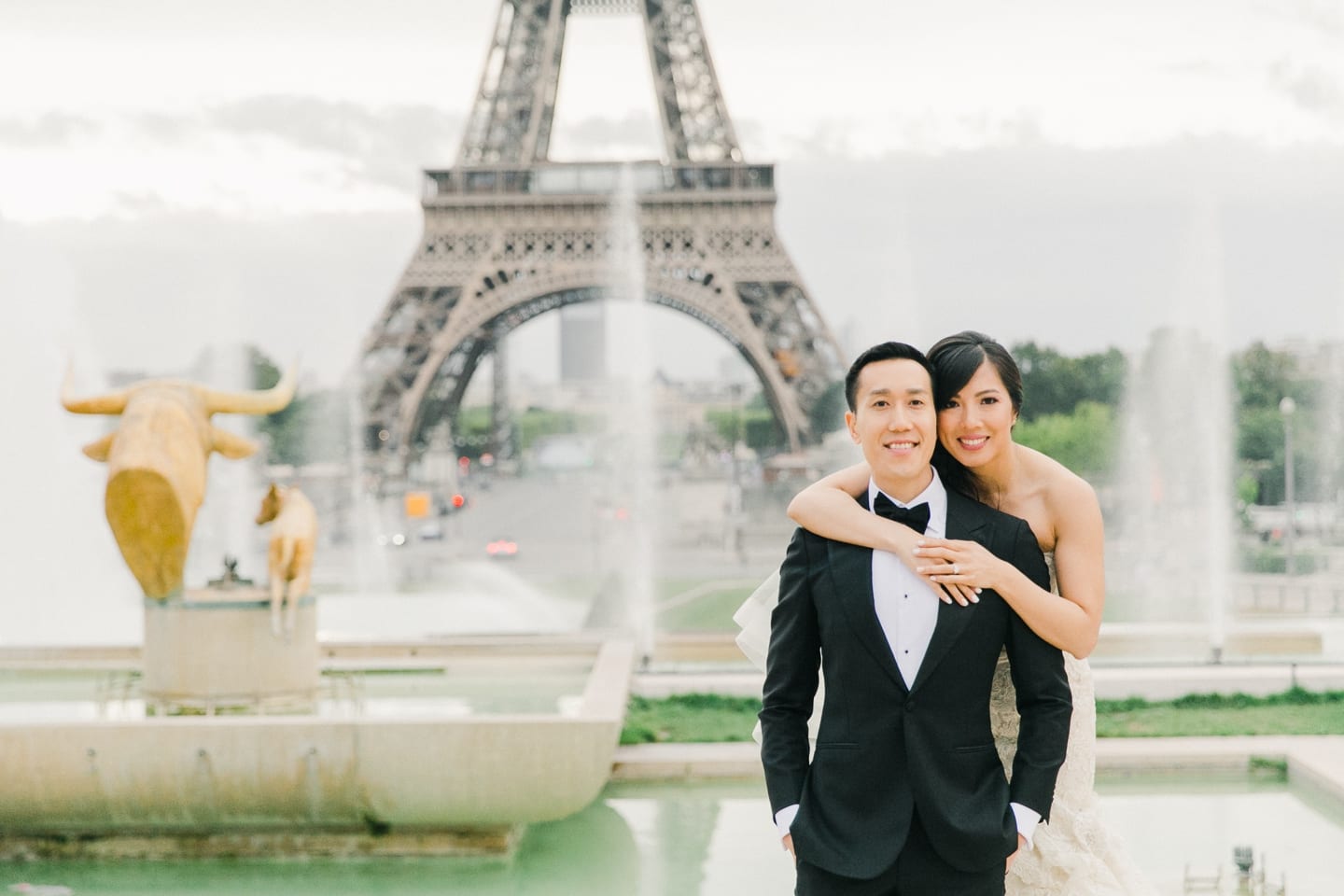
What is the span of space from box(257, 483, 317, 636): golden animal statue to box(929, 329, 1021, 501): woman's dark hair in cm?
574

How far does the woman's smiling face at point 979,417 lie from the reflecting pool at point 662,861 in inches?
148

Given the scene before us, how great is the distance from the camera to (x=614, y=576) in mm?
21406

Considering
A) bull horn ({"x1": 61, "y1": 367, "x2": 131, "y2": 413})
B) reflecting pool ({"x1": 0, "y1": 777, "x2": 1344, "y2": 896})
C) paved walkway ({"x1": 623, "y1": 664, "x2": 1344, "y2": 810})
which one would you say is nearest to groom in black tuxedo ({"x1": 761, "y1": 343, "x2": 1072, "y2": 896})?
reflecting pool ({"x1": 0, "y1": 777, "x2": 1344, "y2": 896})

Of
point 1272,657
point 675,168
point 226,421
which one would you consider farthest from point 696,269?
point 1272,657

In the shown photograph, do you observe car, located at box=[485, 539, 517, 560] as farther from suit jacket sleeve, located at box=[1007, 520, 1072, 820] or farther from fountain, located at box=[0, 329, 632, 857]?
suit jacket sleeve, located at box=[1007, 520, 1072, 820]

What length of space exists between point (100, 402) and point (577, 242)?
82.0 feet

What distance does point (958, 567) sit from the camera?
7.66 ft

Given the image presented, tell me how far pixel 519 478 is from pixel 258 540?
1231 inches

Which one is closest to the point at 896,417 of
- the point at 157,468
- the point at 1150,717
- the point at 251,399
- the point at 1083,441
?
the point at 157,468

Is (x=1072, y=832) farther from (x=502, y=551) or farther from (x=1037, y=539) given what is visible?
(x=502, y=551)

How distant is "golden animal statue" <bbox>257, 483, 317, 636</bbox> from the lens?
309 inches

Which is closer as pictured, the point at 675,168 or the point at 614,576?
the point at 614,576

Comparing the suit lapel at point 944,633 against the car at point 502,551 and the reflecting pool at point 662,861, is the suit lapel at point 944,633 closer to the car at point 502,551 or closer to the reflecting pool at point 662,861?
the reflecting pool at point 662,861

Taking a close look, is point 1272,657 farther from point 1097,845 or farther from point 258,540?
point 258,540
